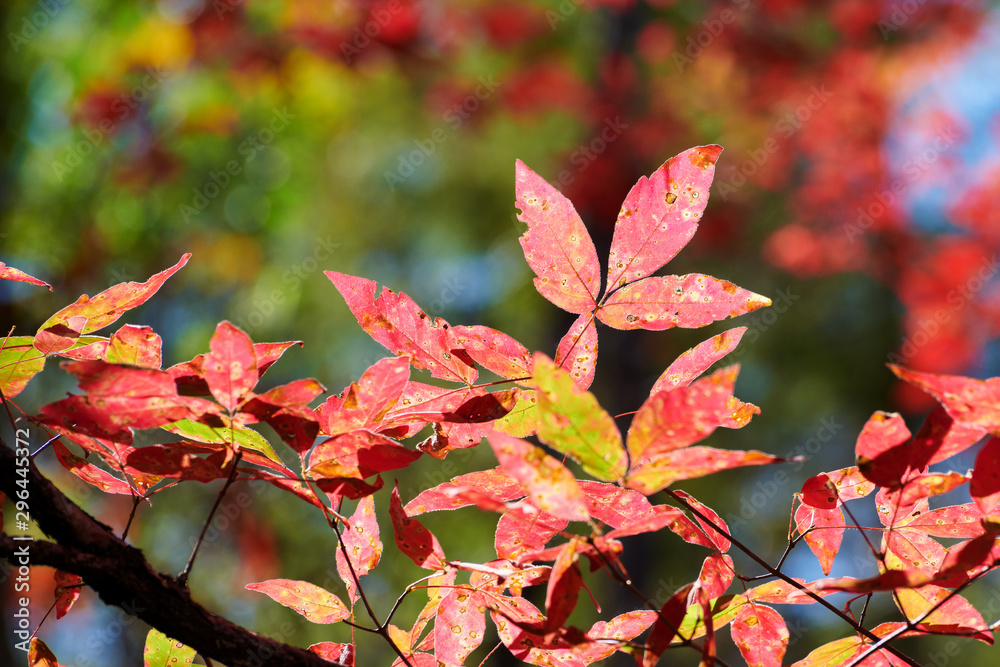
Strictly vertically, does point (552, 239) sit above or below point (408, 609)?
above

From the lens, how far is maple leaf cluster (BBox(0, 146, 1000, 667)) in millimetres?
325

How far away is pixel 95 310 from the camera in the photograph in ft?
1.43

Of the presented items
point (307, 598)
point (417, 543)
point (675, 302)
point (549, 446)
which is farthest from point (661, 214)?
point (307, 598)

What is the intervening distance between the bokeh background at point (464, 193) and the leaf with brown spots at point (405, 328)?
2615mm

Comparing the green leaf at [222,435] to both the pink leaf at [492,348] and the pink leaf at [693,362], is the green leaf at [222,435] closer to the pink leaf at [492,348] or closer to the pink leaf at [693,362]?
the pink leaf at [492,348]

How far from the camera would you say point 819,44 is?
14.7ft

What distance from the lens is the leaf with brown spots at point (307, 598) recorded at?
0.49m

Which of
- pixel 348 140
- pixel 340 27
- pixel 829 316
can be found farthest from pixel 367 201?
pixel 829 316

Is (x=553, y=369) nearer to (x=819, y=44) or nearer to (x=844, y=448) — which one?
(x=819, y=44)

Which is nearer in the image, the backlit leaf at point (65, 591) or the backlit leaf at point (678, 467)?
the backlit leaf at point (678, 467)

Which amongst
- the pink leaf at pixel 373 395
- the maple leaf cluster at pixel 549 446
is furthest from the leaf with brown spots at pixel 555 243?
the pink leaf at pixel 373 395

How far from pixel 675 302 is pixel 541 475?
0.18m

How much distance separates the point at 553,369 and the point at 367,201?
5.29 metres

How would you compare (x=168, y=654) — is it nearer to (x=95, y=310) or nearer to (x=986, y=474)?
(x=95, y=310)
